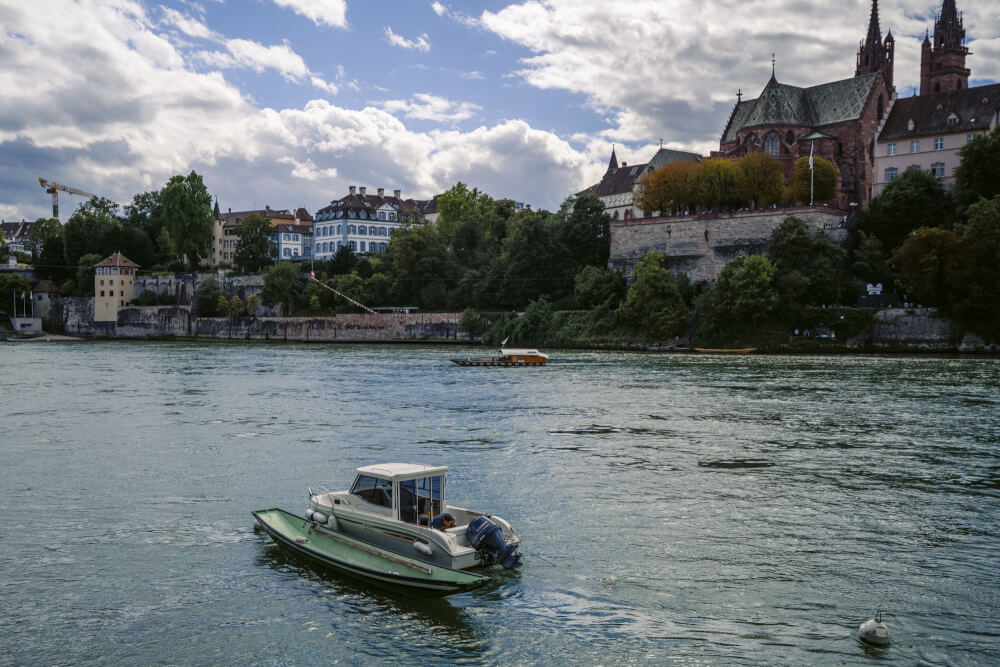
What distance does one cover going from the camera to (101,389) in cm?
4316

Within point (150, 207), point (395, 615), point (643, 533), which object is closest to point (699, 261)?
point (643, 533)

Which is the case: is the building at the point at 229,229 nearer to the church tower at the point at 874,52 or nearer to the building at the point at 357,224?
the building at the point at 357,224

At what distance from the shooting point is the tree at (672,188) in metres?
83.9

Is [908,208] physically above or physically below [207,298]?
above

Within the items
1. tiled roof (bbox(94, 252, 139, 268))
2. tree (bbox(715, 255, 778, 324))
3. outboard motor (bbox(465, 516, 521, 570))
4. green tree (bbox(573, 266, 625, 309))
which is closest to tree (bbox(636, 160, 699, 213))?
green tree (bbox(573, 266, 625, 309))

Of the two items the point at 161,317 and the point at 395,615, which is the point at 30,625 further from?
the point at 161,317

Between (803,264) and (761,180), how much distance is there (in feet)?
45.8

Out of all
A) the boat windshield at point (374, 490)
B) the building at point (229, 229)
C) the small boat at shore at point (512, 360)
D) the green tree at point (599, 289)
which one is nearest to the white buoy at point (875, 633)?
the boat windshield at point (374, 490)

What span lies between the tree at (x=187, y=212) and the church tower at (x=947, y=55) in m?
90.0

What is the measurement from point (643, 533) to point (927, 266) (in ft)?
171

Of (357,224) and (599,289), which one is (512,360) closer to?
(599,289)

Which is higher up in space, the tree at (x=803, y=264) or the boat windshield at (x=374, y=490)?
the tree at (x=803, y=264)

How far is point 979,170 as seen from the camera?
67562 mm

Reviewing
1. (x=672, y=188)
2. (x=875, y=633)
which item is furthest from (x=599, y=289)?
(x=875, y=633)
